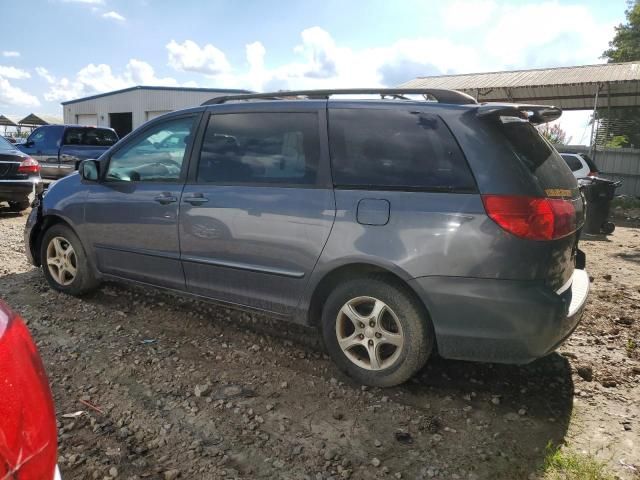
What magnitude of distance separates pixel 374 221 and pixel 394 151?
442mm

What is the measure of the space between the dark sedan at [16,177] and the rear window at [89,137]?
4044 millimetres

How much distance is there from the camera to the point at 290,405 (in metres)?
2.94

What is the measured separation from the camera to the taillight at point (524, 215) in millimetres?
2637

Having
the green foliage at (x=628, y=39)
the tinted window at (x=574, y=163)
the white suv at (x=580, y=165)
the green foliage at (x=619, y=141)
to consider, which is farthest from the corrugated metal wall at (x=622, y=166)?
the green foliage at (x=628, y=39)

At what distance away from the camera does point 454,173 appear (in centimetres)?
282

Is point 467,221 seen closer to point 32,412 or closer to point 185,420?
point 185,420

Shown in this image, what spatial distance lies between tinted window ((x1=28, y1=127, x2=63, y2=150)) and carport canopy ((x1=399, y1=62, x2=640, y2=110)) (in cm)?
1242

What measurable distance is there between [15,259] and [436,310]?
520 cm

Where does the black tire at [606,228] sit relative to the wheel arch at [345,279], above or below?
below

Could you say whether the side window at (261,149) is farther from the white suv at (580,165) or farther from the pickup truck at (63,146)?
the pickup truck at (63,146)

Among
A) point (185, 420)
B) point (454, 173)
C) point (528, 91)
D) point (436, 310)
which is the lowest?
point (185, 420)

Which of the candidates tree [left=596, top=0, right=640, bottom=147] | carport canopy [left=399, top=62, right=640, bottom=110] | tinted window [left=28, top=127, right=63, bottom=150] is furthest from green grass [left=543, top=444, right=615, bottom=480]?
tree [left=596, top=0, right=640, bottom=147]

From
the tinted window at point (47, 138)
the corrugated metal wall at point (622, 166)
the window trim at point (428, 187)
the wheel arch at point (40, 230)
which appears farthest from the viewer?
the corrugated metal wall at point (622, 166)

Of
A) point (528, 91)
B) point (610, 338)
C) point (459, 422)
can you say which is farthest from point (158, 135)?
point (528, 91)
